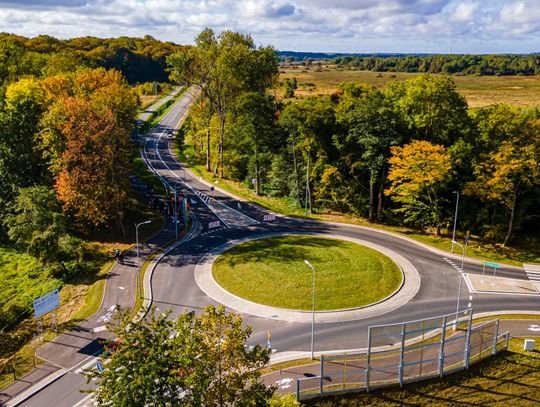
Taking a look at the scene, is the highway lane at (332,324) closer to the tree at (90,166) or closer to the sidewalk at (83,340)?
the sidewalk at (83,340)

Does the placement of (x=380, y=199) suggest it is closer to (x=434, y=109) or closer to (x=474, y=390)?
(x=434, y=109)

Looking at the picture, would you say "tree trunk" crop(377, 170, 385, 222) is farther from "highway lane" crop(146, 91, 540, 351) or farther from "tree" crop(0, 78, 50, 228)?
"tree" crop(0, 78, 50, 228)

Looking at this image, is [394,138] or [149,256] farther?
[394,138]

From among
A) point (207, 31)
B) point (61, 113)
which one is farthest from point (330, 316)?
point (207, 31)

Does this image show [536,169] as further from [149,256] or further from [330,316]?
[149,256]

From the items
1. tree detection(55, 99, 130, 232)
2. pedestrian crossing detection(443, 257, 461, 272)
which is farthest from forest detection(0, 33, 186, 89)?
pedestrian crossing detection(443, 257, 461, 272)

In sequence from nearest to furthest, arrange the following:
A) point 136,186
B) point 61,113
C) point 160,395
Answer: point 160,395
point 61,113
point 136,186
